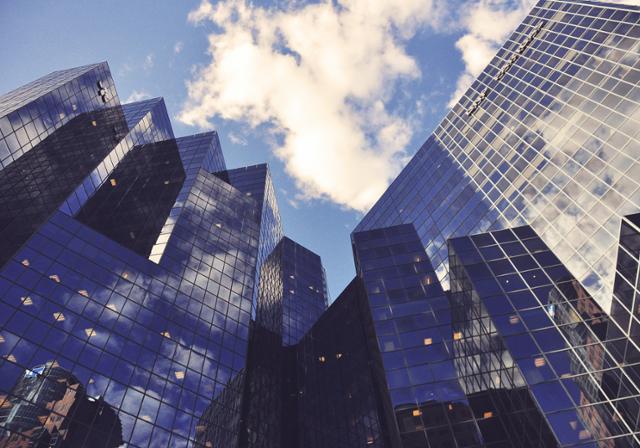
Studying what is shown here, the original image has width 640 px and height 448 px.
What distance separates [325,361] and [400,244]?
786 inches

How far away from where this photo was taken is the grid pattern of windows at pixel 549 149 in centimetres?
3334

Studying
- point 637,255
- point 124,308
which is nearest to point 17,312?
point 124,308

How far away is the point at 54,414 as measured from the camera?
83.2ft

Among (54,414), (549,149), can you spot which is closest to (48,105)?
(54,414)

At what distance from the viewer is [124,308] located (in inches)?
1387

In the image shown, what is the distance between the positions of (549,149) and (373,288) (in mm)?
25756

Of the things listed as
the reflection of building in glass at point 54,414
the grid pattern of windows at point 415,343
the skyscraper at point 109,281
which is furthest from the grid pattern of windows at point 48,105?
the grid pattern of windows at point 415,343

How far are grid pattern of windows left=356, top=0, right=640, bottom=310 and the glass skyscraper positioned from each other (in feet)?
0.92

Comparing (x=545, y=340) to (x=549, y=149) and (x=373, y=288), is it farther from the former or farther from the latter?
(x=549, y=149)

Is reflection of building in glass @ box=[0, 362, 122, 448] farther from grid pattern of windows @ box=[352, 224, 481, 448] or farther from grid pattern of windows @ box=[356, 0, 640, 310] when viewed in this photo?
grid pattern of windows @ box=[356, 0, 640, 310]

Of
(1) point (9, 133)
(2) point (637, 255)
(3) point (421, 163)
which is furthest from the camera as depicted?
(3) point (421, 163)

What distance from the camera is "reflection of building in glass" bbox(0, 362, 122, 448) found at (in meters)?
23.3

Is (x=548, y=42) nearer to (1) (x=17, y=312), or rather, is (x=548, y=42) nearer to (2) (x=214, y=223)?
(2) (x=214, y=223)

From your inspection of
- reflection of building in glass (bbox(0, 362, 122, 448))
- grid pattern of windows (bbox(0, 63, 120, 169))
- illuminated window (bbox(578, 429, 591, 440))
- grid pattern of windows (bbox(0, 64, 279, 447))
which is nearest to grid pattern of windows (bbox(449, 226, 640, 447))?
Result: illuminated window (bbox(578, 429, 591, 440))
